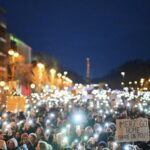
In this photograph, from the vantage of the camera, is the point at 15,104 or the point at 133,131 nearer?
the point at 133,131

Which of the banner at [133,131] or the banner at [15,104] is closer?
the banner at [133,131]

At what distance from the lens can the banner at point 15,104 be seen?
67.0 ft

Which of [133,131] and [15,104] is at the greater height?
[15,104]

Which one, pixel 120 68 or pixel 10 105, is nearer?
pixel 10 105

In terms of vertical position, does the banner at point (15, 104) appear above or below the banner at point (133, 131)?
above

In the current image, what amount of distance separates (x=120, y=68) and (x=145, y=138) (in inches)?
5205

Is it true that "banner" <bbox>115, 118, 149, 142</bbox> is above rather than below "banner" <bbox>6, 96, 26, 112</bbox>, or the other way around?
below

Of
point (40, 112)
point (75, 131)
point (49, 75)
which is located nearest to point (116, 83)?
point (49, 75)

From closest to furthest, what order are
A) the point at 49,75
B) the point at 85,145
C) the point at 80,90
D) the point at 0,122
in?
1. the point at 85,145
2. the point at 0,122
3. the point at 80,90
4. the point at 49,75

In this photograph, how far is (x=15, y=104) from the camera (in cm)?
2062

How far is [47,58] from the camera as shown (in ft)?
393

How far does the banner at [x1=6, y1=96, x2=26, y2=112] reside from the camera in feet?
67.0

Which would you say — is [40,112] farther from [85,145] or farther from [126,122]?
[126,122]

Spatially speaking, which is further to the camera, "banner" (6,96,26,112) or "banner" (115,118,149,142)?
"banner" (6,96,26,112)
